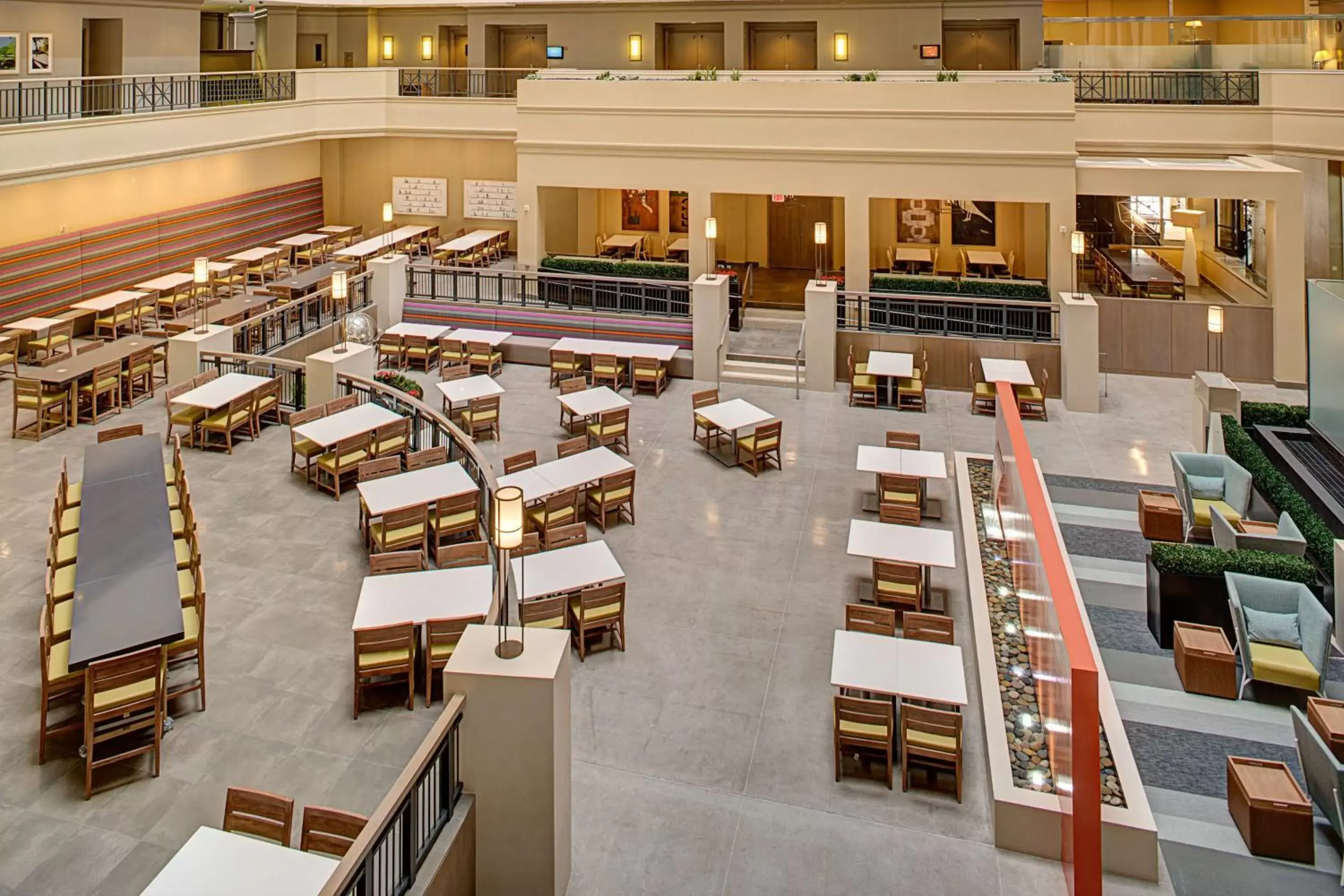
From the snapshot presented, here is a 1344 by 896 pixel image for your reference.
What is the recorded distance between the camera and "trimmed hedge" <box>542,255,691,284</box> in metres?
21.5

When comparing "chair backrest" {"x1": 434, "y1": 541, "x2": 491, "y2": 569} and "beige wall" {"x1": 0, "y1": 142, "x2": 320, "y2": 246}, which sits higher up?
"beige wall" {"x1": 0, "y1": 142, "x2": 320, "y2": 246}

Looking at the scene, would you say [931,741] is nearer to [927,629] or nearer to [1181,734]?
[927,629]

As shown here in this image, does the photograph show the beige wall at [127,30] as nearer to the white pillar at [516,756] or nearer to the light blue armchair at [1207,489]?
the white pillar at [516,756]

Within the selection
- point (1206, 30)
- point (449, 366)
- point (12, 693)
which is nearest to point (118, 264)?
point (449, 366)

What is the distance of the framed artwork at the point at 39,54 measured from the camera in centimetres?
1958

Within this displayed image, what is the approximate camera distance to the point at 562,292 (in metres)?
21.0

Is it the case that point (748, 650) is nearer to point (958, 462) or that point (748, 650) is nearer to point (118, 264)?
point (958, 462)

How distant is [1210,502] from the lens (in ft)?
39.7

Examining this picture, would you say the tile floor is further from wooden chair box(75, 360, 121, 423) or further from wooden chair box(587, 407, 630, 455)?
wooden chair box(587, 407, 630, 455)

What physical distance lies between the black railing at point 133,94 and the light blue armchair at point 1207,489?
19.5 meters

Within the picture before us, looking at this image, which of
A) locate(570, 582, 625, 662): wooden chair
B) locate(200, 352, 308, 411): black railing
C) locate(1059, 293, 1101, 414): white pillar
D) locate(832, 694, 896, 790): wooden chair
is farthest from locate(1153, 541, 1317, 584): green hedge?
locate(200, 352, 308, 411): black railing

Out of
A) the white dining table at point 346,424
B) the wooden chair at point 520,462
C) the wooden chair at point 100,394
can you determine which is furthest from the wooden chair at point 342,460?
the wooden chair at point 100,394

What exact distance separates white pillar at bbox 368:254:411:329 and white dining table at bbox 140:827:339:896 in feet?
51.1

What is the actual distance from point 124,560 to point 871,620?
6.84m
